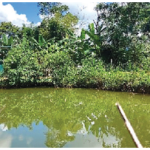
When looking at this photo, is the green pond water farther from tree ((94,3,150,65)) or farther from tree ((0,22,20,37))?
tree ((0,22,20,37))

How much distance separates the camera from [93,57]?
41.8 ft

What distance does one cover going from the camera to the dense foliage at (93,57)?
1034 cm

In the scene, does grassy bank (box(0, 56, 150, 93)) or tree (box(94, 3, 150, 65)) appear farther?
tree (box(94, 3, 150, 65))

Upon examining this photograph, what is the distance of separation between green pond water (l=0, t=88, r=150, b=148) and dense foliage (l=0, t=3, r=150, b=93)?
2.90 ft

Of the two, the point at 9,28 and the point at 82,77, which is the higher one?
the point at 9,28

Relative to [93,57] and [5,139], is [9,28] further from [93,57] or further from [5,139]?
[5,139]

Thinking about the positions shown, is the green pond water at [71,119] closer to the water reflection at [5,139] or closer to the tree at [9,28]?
the water reflection at [5,139]

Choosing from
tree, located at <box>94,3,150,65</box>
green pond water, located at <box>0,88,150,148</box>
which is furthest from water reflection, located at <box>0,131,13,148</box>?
tree, located at <box>94,3,150,65</box>

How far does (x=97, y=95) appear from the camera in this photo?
946cm

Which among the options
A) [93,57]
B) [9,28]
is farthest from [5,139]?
[9,28]

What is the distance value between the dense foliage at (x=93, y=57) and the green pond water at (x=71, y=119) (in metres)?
0.88

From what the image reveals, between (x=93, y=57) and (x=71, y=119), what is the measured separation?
22.8 feet

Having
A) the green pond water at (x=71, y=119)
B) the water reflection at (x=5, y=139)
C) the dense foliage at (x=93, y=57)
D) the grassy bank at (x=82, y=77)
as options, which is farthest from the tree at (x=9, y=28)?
the water reflection at (x=5, y=139)

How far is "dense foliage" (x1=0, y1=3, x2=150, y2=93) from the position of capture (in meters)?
10.3
